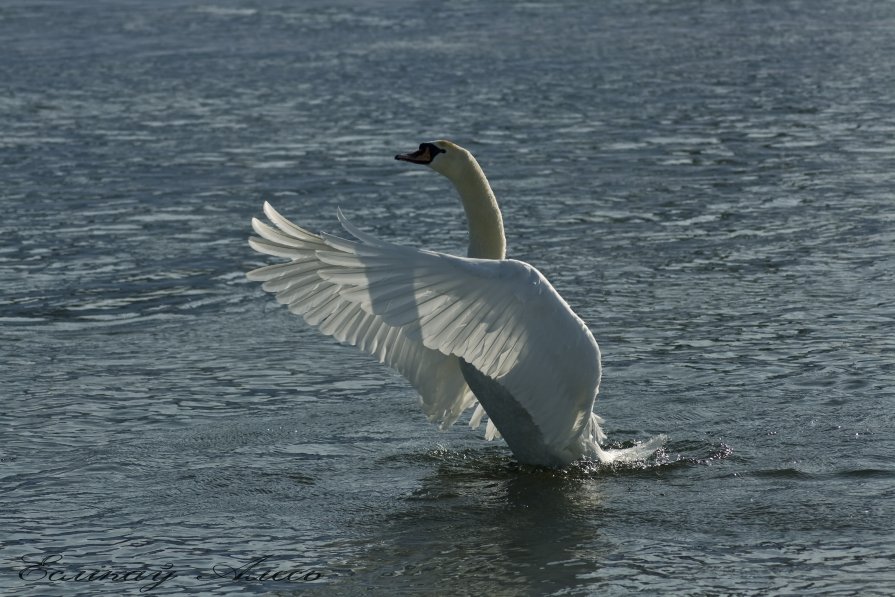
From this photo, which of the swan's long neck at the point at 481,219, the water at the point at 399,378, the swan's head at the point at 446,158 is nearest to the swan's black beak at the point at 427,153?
the swan's head at the point at 446,158

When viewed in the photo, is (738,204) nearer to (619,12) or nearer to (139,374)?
(139,374)

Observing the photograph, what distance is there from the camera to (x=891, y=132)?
1619 centimetres

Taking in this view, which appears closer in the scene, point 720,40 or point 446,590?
point 446,590

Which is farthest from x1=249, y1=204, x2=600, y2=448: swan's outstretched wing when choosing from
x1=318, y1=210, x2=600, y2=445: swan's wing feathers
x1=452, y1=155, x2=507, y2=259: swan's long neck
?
x1=452, y1=155, x2=507, y2=259: swan's long neck

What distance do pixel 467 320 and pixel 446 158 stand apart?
1284 mm

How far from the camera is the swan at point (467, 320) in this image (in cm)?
640

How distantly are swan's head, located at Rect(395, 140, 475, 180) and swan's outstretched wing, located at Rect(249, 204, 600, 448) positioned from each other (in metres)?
0.81

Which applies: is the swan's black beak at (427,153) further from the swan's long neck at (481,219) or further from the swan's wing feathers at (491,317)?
the swan's wing feathers at (491,317)

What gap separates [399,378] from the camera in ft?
30.0

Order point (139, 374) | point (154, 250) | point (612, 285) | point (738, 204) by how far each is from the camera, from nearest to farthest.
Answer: point (139, 374), point (612, 285), point (154, 250), point (738, 204)

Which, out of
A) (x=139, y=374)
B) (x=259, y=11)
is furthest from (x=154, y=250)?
(x=259, y=11)

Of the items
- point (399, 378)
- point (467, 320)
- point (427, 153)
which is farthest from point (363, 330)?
point (399, 378)

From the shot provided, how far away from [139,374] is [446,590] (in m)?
3.65

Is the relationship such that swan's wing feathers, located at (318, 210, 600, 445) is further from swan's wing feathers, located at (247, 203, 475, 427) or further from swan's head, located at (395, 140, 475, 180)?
swan's head, located at (395, 140, 475, 180)
